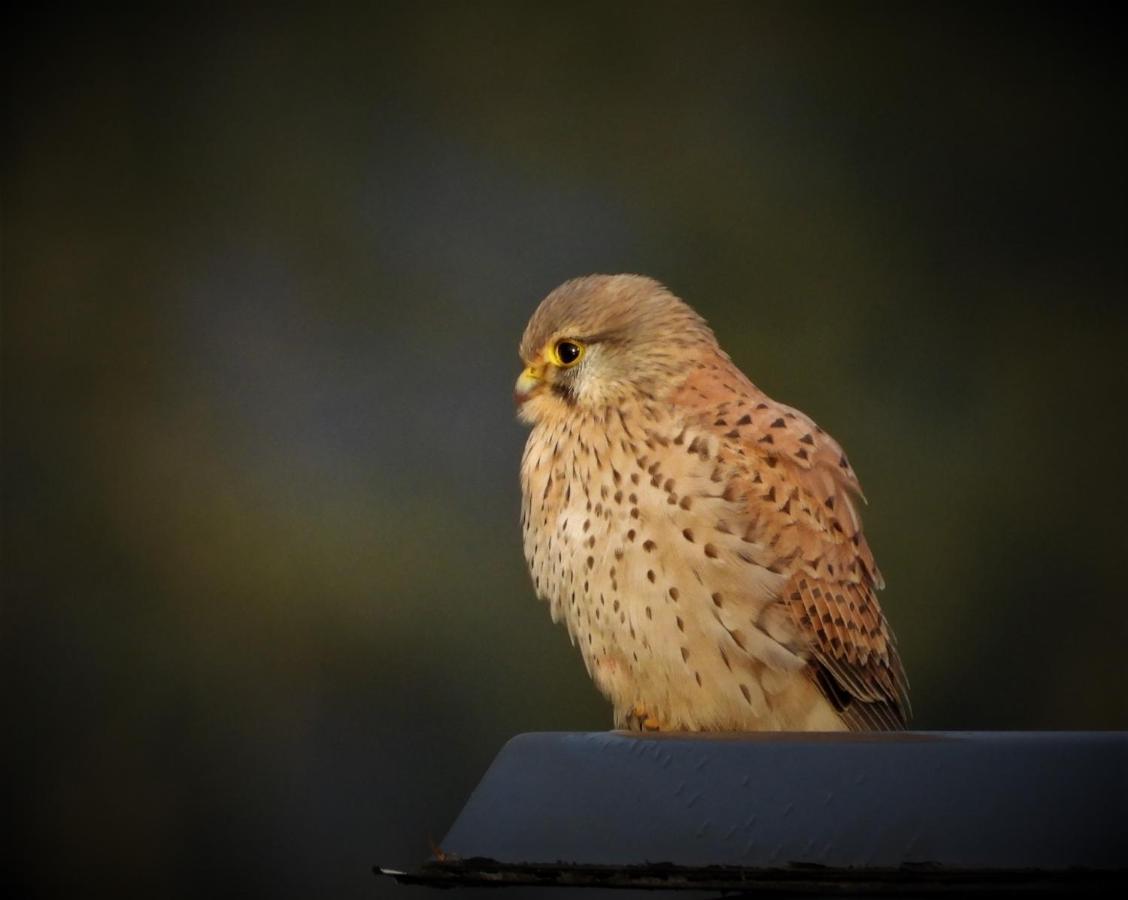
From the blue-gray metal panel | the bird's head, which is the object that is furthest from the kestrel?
the blue-gray metal panel

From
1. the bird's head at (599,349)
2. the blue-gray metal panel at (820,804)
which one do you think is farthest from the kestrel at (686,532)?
the blue-gray metal panel at (820,804)

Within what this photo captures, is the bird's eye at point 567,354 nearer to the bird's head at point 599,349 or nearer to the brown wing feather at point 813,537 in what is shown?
the bird's head at point 599,349

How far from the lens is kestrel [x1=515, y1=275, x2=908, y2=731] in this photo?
1718 millimetres

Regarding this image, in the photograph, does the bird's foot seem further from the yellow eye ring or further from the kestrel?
the yellow eye ring

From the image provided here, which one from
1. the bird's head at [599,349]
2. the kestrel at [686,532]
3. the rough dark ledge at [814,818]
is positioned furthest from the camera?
the bird's head at [599,349]

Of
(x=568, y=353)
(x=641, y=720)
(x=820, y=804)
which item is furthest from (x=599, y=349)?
(x=820, y=804)

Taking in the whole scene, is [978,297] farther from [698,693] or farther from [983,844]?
[983,844]

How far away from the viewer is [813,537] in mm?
1824

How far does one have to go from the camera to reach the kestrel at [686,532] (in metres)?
1.72

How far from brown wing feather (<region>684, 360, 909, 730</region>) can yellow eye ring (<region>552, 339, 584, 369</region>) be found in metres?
0.15

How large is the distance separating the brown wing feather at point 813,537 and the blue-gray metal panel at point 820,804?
874 mm

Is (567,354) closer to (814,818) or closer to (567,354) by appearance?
(567,354)

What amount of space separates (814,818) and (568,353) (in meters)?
1.14

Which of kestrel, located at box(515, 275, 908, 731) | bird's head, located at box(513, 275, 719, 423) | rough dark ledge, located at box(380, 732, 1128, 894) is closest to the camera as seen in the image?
rough dark ledge, located at box(380, 732, 1128, 894)
